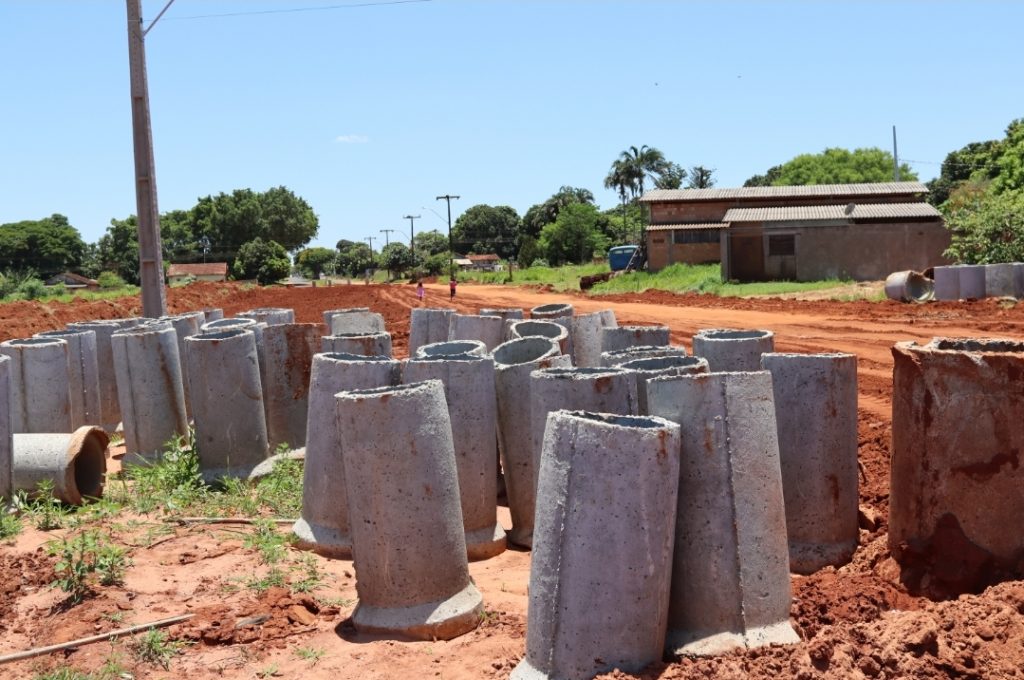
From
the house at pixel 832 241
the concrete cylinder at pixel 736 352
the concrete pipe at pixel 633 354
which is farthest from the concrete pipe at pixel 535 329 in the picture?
the house at pixel 832 241

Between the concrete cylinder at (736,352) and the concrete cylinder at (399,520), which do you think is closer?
the concrete cylinder at (399,520)

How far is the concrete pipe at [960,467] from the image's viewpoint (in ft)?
15.2

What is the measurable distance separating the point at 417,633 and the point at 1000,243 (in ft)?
75.8

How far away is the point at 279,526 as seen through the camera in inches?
267

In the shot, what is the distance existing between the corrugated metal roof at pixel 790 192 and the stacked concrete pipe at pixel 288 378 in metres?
38.2

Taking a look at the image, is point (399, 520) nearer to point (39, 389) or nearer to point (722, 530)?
point (722, 530)

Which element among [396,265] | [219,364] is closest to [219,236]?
[396,265]

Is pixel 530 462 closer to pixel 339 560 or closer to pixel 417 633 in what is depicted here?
pixel 339 560

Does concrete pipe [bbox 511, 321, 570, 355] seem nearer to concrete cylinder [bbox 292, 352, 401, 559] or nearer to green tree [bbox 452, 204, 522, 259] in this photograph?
concrete cylinder [bbox 292, 352, 401, 559]

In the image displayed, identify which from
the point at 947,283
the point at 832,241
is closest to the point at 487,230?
the point at 832,241

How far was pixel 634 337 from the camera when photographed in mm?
8258

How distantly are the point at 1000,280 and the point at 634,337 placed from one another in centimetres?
1483

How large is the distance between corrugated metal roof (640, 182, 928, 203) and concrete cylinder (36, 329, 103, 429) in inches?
1464

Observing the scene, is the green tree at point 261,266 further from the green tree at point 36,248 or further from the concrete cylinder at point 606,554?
the concrete cylinder at point 606,554
